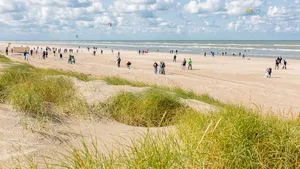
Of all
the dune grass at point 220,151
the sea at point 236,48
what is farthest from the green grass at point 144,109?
the sea at point 236,48

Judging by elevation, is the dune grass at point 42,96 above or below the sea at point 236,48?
below

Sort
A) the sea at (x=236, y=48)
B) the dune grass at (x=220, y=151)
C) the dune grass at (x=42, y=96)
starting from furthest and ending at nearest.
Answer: the sea at (x=236, y=48) → the dune grass at (x=42, y=96) → the dune grass at (x=220, y=151)

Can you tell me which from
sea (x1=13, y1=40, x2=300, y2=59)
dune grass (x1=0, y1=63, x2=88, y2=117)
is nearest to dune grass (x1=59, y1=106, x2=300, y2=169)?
dune grass (x1=0, y1=63, x2=88, y2=117)

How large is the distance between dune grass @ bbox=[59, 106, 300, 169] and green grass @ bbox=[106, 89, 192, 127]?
190cm

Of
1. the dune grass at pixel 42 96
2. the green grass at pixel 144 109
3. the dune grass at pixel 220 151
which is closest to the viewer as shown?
the dune grass at pixel 220 151

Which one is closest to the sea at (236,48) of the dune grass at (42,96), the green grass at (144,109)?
the green grass at (144,109)

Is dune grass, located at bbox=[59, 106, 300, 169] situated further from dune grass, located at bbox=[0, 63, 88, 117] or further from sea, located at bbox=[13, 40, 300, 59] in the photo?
sea, located at bbox=[13, 40, 300, 59]

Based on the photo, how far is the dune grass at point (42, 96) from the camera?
5035mm

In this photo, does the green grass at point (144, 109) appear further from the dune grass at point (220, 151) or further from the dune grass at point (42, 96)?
the dune grass at point (220, 151)

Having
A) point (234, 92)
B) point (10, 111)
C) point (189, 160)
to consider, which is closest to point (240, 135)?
point (189, 160)

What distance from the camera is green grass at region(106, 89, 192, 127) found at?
221 inches

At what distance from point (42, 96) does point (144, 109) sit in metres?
2.14

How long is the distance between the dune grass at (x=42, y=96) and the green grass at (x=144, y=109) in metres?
0.72

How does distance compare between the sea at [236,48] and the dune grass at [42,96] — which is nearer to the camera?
the dune grass at [42,96]
